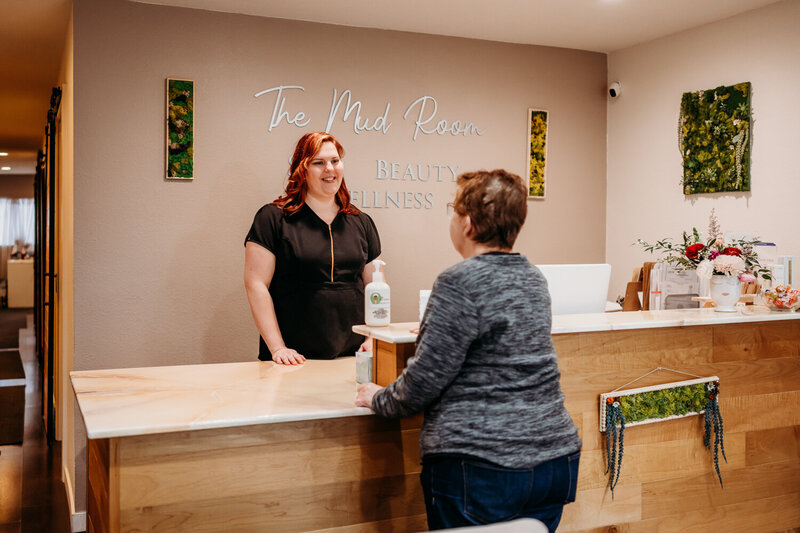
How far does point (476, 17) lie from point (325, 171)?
172cm

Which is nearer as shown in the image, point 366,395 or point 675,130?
point 366,395

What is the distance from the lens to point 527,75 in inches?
183

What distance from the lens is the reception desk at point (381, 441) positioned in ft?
6.03

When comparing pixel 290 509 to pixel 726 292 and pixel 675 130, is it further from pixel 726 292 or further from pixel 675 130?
pixel 675 130

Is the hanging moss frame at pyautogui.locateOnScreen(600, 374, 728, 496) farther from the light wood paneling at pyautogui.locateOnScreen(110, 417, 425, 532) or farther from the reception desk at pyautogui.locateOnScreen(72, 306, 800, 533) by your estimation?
the light wood paneling at pyautogui.locateOnScreen(110, 417, 425, 532)

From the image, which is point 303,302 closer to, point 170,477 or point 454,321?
point 170,477

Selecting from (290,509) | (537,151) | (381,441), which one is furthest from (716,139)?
(290,509)

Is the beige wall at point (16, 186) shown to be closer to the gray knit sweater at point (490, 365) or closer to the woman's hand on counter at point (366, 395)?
the woman's hand on counter at point (366, 395)

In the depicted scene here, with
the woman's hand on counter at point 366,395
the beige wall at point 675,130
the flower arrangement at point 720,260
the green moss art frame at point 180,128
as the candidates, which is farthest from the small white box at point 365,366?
the beige wall at point 675,130

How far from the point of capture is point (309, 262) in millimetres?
2846

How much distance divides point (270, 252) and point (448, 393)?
52.5 inches

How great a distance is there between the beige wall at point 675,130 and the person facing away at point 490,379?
104 inches

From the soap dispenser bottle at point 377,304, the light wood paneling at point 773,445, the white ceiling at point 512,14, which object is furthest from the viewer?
the white ceiling at point 512,14

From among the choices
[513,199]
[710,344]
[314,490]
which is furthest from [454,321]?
[710,344]
